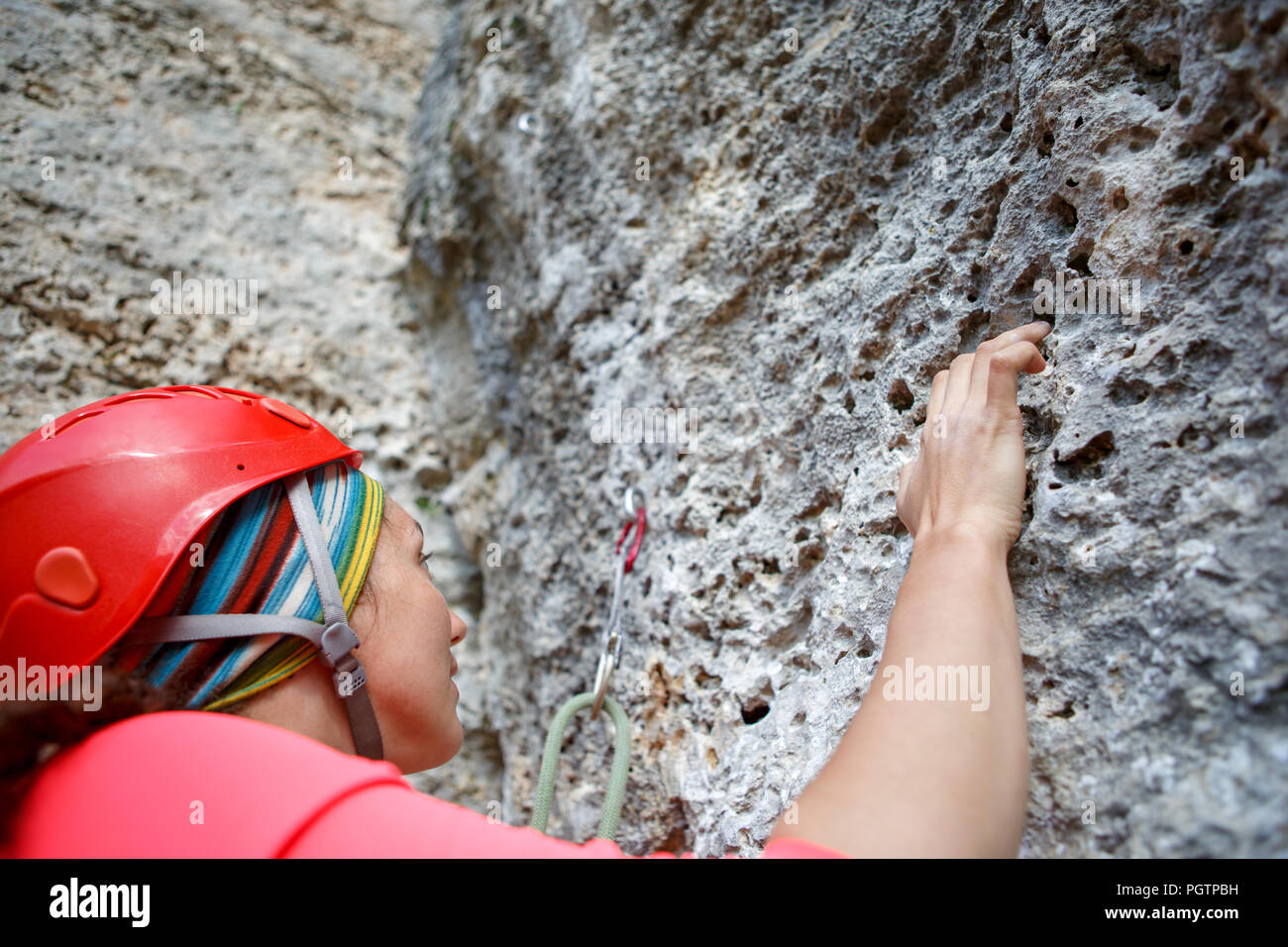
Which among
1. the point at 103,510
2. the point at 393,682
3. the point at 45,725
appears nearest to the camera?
the point at 45,725

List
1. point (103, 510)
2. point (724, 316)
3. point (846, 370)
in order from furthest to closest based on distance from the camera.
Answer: point (724, 316)
point (846, 370)
point (103, 510)

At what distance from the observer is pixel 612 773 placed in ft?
4.64

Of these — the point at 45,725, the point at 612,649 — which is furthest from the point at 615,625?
the point at 45,725

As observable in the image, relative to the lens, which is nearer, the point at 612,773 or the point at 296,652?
the point at 296,652

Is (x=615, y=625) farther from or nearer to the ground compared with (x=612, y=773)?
farther from the ground

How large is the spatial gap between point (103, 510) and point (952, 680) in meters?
1.11

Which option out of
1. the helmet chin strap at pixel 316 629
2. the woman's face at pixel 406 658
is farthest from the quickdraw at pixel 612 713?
the helmet chin strap at pixel 316 629

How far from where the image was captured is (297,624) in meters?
1.13

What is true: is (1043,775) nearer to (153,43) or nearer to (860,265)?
(860,265)

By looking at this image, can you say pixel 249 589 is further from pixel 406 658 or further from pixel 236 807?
pixel 236 807

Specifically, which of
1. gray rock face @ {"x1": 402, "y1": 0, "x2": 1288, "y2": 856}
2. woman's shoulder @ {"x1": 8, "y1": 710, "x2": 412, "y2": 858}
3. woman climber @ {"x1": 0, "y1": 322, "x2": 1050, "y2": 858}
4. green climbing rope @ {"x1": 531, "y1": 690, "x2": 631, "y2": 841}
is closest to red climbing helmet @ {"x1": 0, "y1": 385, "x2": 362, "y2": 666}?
woman climber @ {"x1": 0, "y1": 322, "x2": 1050, "y2": 858}

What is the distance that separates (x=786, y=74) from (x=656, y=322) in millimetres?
584

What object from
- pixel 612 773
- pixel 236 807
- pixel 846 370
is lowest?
pixel 612 773
